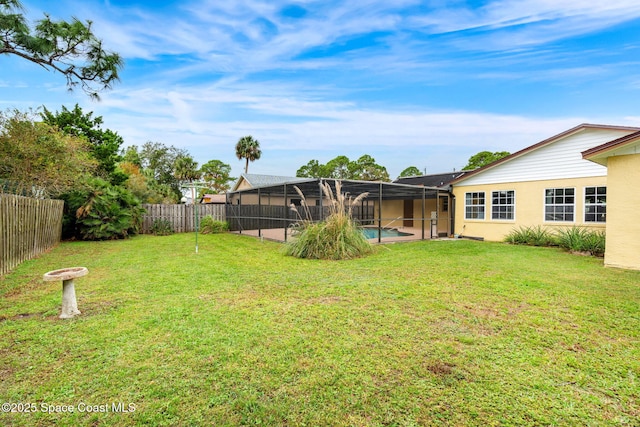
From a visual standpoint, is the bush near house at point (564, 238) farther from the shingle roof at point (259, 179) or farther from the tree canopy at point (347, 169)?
the tree canopy at point (347, 169)

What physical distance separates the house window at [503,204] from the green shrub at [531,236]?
645mm

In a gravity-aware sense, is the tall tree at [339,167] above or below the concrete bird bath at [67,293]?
above

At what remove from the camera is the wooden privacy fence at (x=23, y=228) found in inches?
208

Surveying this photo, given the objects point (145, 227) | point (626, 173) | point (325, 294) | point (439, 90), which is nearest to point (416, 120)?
point (439, 90)

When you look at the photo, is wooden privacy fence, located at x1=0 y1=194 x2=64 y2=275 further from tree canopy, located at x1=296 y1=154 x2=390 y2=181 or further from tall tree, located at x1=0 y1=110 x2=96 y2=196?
tree canopy, located at x1=296 y1=154 x2=390 y2=181

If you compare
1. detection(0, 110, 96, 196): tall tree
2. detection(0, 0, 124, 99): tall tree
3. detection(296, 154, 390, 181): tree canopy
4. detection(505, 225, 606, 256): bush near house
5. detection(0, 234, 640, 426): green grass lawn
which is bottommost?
detection(0, 234, 640, 426): green grass lawn

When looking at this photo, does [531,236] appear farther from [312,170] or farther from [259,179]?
[312,170]

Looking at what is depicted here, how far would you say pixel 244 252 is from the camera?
8.09 meters

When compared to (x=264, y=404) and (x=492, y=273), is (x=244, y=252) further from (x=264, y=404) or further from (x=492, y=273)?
(x=264, y=404)

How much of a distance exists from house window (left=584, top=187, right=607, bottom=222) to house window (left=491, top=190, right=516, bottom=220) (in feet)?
6.47

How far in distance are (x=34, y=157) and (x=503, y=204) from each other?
1475cm

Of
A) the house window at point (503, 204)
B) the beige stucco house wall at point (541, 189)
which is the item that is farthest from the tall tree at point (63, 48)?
the house window at point (503, 204)

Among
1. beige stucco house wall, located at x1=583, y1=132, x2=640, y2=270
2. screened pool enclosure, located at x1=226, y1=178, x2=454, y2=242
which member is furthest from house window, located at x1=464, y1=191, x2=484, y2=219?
beige stucco house wall, located at x1=583, y1=132, x2=640, y2=270

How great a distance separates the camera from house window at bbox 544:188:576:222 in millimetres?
9469
